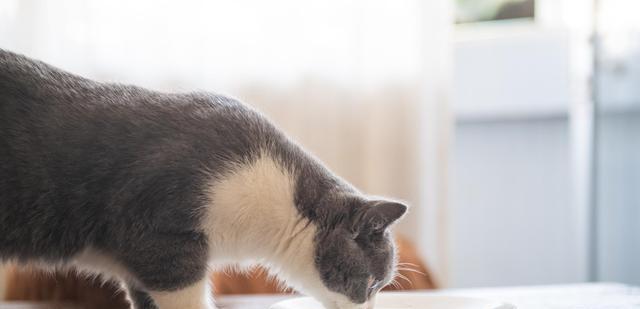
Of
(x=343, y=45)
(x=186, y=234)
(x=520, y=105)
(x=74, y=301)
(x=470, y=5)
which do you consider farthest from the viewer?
(x=470, y=5)

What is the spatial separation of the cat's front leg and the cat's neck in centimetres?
5

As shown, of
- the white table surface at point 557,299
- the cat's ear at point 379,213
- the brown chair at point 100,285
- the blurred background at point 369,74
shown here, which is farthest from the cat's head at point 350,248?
the blurred background at point 369,74

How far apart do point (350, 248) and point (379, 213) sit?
6cm

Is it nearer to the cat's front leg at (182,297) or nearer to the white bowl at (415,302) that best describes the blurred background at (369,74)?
the white bowl at (415,302)

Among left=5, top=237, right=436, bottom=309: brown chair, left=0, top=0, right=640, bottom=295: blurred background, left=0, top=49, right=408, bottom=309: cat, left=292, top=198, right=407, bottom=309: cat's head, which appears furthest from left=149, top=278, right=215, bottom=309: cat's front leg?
left=0, top=0, right=640, bottom=295: blurred background

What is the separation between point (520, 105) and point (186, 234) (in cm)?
170

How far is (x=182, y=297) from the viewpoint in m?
1.05

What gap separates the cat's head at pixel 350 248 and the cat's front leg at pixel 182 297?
165mm

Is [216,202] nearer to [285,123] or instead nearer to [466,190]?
[285,123]

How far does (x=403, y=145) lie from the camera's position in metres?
2.41

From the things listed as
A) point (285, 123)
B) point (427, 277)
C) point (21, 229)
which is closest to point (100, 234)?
point (21, 229)

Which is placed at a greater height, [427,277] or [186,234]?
[186,234]

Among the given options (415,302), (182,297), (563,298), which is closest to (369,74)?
(563,298)

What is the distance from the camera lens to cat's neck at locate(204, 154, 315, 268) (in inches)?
41.8
